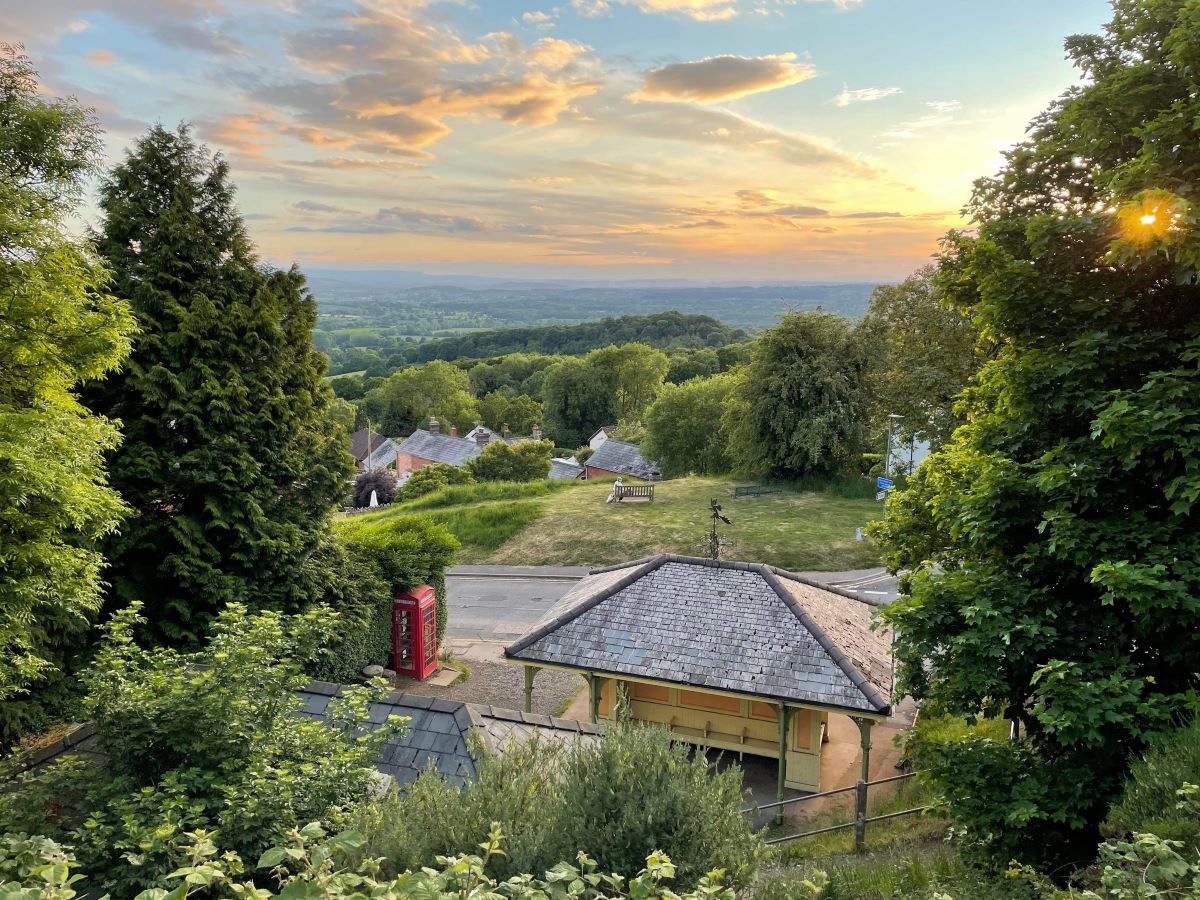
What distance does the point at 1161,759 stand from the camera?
6562 millimetres

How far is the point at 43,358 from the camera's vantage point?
10.0 m

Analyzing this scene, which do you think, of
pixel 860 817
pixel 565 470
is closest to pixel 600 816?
pixel 860 817

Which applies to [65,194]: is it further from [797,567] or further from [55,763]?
[797,567]

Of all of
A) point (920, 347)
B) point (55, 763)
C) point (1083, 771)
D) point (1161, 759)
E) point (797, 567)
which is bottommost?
point (797, 567)

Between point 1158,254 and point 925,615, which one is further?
point 925,615

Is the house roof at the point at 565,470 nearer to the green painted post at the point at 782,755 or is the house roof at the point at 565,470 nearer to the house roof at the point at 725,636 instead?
the house roof at the point at 725,636

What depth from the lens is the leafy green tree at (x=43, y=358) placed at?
949cm

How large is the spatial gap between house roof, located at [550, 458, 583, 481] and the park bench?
28727 mm

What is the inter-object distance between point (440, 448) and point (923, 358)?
54198 millimetres

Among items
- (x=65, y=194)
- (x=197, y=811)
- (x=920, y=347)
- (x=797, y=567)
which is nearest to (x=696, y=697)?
(x=197, y=811)

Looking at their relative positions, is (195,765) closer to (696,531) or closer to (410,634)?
(410,634)

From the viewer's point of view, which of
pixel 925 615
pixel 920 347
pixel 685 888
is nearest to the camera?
pixel 685 888

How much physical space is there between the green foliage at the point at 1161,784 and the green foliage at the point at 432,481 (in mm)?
41587

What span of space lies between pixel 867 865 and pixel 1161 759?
13.3 feet
